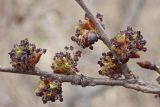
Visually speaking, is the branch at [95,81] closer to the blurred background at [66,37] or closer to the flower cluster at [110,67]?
the flower cluster at [110,67]

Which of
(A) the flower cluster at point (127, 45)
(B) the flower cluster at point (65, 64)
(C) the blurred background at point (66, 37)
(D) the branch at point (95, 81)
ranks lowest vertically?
(D) the branch at point (95, 81)

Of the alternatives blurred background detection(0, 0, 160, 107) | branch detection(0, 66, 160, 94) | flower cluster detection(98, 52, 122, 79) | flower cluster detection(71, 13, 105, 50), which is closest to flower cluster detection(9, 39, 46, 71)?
branch detection(0, 66, 160, 94)

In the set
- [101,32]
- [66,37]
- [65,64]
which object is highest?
[66,37]

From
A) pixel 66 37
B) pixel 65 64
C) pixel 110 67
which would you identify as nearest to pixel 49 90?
pixel 65 64

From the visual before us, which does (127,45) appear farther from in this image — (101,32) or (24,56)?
(24,56)

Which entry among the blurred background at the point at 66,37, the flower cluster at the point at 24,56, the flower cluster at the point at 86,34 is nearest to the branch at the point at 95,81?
the flower cluster at the point at 24,56

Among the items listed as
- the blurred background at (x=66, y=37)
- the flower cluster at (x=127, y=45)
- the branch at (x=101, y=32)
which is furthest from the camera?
the blurred background at (x=66, y=37)

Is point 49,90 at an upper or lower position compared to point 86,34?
lower
